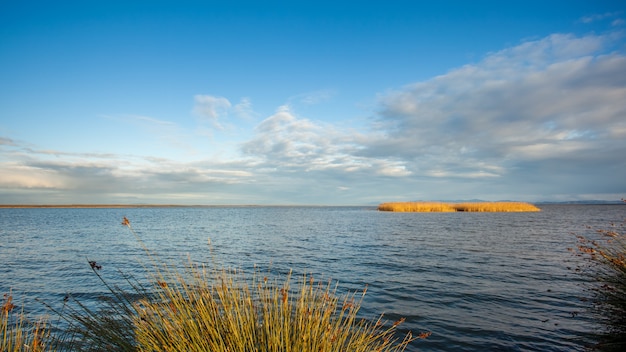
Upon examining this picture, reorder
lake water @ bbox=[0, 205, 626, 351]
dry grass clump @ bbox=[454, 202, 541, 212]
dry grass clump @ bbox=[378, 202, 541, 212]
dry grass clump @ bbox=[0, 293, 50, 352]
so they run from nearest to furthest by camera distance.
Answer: dry grass clump @ bbox=[0, 293, 50, 352]
lake water @ bbox=[0, 205, 626, 351]
dry grass clump @ bbox=[454, 202, 541, 212]
dry grass clump @ bbox=[378, 202, 541, 212]

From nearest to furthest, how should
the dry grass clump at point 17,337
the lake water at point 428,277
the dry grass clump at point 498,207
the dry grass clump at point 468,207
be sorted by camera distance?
1. the dry grass clump at point 17,337
2. the lake water at point 428,277
3. the dry grass clump at point 498,207
4. the dry grass clump at point 468,207

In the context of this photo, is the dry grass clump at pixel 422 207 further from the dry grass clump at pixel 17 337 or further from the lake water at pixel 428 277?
the dry grass clump at pixel 17 337

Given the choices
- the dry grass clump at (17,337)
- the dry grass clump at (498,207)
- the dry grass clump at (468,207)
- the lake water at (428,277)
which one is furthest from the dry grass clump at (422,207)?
the dry grass clump at (17,337)

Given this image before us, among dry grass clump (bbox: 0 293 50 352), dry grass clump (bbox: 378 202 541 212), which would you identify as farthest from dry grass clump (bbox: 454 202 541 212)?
dry grass clump (bbox: 0 293 50 352)

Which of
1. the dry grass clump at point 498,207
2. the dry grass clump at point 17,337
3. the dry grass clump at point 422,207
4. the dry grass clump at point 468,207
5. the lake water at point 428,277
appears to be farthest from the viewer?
the dry grass clump at point 422,207

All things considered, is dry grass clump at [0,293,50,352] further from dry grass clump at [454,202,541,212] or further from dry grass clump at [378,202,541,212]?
dry grass clump at [454,202,541,212]

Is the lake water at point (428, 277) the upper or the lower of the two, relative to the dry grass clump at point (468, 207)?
lower

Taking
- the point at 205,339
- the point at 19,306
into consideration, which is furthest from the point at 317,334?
the point at 19,306

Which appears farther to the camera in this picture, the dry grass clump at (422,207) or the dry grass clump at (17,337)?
the dry grass clump at (422,207)

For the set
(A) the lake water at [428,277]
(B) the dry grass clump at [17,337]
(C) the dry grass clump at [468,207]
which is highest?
(C) the dry grass clump at [468,207]

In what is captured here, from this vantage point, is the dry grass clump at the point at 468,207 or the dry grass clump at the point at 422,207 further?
the dry grass clump at the point at 422,207

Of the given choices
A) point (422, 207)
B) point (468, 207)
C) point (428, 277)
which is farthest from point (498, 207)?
point (428, 277)

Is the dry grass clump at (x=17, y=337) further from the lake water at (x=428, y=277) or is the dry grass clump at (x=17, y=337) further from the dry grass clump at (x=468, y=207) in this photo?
the dry grass clump at (x=468, y=207)

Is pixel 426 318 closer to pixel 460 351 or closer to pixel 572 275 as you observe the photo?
pixel 460 351
